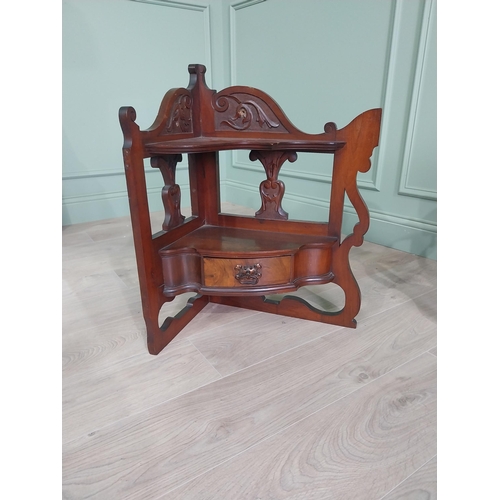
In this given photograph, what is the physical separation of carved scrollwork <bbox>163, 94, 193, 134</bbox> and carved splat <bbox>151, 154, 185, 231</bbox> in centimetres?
8

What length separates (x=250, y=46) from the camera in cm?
247

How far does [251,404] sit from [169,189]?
64 cm

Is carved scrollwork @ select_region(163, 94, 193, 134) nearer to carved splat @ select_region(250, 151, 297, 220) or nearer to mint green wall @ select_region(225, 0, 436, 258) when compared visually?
carved splat @ select_region(250, 151, 297, 220)

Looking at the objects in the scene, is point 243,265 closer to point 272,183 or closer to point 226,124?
point 272,183

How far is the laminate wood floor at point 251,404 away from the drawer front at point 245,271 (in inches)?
7.7

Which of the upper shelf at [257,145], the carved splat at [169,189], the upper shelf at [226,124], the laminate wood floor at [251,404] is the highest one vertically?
the upper shelf at [226,124]

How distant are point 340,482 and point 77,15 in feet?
8.42

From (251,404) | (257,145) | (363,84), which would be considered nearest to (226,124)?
(257,145)

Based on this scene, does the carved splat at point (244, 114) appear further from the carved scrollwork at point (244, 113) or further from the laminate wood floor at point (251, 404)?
the laminate wood floor at point (251, 404)

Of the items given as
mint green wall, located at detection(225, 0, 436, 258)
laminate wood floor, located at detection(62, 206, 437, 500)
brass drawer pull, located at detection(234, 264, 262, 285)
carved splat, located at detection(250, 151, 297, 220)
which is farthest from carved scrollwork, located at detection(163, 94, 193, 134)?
mint green wall, located at detection(225, 0, 436, 258)

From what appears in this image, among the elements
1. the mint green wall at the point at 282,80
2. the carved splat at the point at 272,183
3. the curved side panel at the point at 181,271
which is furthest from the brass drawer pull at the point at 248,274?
the mint green wall at the point at 282,80

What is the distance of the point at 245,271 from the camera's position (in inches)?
42.0

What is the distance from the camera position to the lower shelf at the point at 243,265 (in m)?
1.06

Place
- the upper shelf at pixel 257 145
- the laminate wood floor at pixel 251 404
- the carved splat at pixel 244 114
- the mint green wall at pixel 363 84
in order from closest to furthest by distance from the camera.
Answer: the laminate wood floor at pixel 251 404
the upper shelf at pixel 257 145
the carved splat at pixel 244 114
the mint green wall at pixel 363 84
